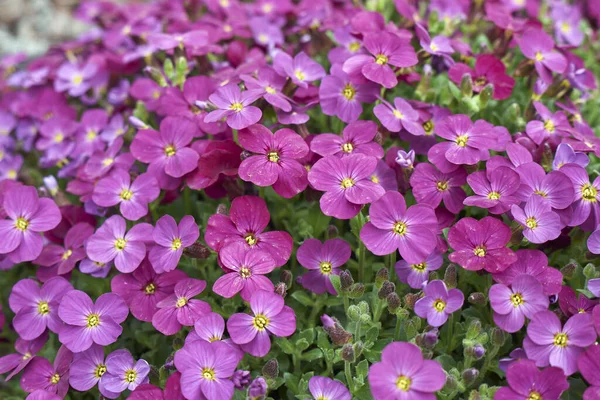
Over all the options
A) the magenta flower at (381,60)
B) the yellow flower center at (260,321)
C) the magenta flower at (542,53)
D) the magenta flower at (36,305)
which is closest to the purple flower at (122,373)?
the magenta flower at (36,305)

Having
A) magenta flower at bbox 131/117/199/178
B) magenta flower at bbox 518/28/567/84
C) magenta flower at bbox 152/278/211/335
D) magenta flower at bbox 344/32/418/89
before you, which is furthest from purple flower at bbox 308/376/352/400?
magenta flower at bbox 518/28/567/84

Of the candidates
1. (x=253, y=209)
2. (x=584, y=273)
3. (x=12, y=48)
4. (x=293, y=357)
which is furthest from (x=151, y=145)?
(x=12, y=48)

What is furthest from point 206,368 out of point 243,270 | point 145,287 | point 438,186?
point 438,186

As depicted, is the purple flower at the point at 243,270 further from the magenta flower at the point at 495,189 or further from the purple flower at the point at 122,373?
the magenta flower at the point at 495,189

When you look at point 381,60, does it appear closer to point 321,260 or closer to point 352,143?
point 352,143

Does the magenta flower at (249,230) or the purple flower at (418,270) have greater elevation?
the magenta flower at (249,230)

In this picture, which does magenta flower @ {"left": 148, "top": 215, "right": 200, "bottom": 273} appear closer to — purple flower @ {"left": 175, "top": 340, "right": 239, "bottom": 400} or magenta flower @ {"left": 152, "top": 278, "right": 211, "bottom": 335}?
magenta flower @ {"left": 152, "top": 278, "right": 211, "bottom": 335}

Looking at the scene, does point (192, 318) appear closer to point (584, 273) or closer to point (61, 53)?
point (584, 273)
